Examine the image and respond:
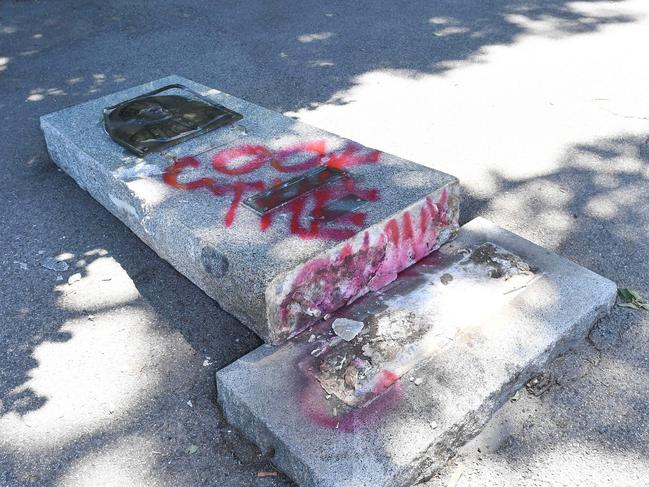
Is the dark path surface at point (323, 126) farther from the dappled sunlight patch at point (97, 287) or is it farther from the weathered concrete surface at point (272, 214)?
the weathered concrete surface at point (272, 214)

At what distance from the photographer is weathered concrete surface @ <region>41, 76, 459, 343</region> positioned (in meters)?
2.77

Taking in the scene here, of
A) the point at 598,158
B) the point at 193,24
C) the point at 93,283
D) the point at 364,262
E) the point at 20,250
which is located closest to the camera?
the point at 364,262

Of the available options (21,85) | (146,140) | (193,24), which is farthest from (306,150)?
(193,24)

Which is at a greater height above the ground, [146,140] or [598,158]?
[146,140]

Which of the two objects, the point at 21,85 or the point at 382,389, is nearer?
the point at 382,389

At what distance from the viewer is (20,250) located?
3664 mm

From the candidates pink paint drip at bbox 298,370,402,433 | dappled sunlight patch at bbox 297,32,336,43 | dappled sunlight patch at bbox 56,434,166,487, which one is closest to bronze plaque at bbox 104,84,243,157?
dappled sunlight patch at bbox 56,434,166,487

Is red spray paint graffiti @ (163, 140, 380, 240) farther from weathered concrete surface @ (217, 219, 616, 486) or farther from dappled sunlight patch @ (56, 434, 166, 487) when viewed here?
dappled sunlight patch @ (56, 434, 166, 487)

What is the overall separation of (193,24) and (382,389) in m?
5.37

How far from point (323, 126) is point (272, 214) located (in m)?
1.91

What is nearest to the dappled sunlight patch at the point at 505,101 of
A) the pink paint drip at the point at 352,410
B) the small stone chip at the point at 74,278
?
the pink paint drip at the point at 352,410

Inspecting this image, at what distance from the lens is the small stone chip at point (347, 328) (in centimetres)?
274

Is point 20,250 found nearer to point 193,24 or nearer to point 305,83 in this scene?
point 305,83

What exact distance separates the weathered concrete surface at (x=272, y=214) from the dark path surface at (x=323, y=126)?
294 mm
